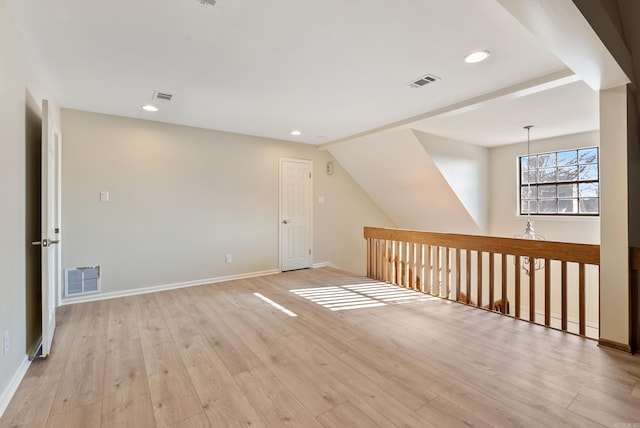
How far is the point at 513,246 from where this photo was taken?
312 cm

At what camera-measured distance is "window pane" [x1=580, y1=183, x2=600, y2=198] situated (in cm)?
473

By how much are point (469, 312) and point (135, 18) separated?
4034 millimetres

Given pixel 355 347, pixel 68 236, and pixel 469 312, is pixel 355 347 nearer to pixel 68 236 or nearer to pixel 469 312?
pixel 469 312

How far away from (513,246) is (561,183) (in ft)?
10.1

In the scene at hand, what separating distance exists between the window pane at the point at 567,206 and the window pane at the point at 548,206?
0.06 metres

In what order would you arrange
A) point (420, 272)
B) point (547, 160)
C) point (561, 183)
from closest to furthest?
point (420, 272)
point (561, 183)
point (547, 160)

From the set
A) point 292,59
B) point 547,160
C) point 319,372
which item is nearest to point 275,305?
point 319,372

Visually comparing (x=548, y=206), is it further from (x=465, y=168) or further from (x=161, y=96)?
(x=161, y=96)

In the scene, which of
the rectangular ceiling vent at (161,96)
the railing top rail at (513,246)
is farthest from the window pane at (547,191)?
the rectangular ceiling vent at (161,96)

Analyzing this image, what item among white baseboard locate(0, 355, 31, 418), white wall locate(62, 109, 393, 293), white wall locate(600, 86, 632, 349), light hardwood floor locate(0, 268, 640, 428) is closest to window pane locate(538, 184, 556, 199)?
white wall locate(600, 86, 632, 349)

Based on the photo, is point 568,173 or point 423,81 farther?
point 568,173

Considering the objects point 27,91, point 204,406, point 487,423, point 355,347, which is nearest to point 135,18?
point 27,91

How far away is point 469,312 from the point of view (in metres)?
3.31

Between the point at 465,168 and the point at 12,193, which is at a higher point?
the point at 465,168
